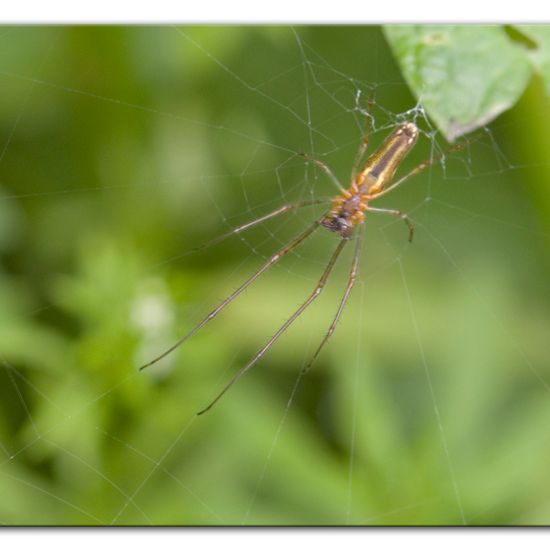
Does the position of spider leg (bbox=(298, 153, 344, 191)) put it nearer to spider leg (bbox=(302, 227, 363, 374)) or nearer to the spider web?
the spider web

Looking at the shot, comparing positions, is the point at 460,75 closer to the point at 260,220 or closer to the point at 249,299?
the point at 260,220

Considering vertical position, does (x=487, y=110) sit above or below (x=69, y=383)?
above

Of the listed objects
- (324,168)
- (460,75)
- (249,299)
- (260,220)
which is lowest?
(249,299)

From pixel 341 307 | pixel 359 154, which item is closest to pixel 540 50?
pixel 359 154

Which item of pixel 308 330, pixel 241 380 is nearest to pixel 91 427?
pixel 241 380

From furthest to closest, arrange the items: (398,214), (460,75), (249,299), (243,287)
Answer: (249,299), (398,214), (243,287), (460,75)
